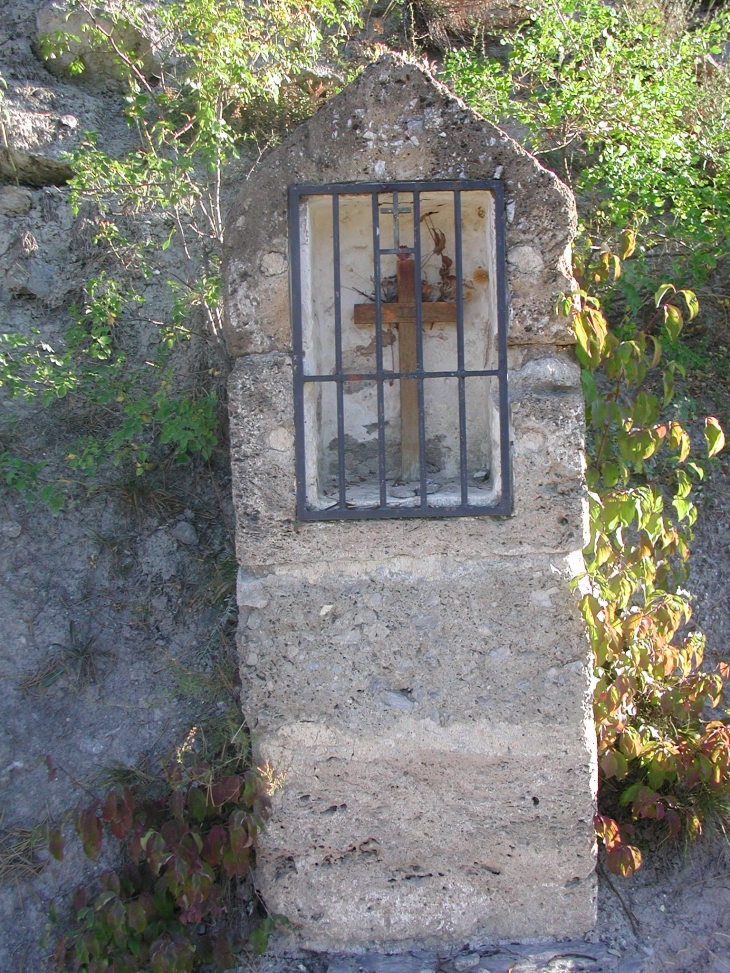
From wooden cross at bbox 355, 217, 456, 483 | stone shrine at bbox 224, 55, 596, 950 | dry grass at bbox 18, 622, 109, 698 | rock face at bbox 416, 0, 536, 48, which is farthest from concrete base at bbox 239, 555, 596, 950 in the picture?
rock face at bbox 416, 0, 536, 48

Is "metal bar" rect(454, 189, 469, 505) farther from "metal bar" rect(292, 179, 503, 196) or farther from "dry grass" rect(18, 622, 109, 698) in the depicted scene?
"dry grass" rect(18, 622, 109, 698)

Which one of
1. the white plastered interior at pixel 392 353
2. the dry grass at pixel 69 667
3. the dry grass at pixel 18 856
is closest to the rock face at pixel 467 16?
the white plastered interior at pixel 392 353

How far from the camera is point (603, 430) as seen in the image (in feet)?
8.64

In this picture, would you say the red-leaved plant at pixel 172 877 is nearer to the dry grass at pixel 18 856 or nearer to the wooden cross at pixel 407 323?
the dry grass at pixel 18 856

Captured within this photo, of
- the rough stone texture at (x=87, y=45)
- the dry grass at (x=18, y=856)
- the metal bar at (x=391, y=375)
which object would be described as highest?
the rough stone texture at (x=87, y=45)

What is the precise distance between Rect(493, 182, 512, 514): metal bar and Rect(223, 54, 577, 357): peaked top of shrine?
1.1 inches

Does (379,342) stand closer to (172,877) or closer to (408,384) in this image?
(408,384)

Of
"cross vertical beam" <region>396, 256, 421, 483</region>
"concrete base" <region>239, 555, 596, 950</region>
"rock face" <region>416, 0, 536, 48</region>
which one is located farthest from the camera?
"rock face" <region>416, 0, 536, 48</region>

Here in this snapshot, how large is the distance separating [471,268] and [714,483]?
155 cm

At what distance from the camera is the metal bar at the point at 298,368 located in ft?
7.61

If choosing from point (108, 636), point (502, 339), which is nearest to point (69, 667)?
point (108, 636)

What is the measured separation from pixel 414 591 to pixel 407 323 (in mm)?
959

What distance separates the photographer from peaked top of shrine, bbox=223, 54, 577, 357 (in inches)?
89.7

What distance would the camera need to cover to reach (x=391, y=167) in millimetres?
2307
